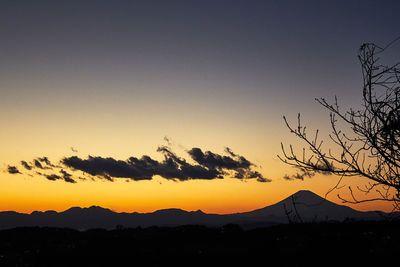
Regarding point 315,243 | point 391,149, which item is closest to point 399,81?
point 391,149

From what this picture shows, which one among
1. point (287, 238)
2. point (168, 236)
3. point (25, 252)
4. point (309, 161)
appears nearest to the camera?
point (309, 161)

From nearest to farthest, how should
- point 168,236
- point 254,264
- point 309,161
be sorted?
1. point 309,161
2. point 254,264
3. point 168,236

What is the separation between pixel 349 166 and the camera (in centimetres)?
712

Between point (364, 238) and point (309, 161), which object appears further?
point (364, 238)

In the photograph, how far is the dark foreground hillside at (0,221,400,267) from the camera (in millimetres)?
16047

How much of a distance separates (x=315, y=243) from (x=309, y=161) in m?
12.7

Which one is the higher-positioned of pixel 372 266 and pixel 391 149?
pixel 391 149

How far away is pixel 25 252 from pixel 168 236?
9790 millimetres

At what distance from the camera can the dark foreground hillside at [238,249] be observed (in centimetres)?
1605

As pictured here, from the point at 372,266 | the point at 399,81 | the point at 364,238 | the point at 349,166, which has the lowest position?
the point at 372,266

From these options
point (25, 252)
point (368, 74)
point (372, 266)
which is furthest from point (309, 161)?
point (25, 252)

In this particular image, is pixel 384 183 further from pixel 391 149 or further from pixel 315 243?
pixel 315 243

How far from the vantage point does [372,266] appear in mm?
13672

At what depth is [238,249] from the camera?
1975 cm
